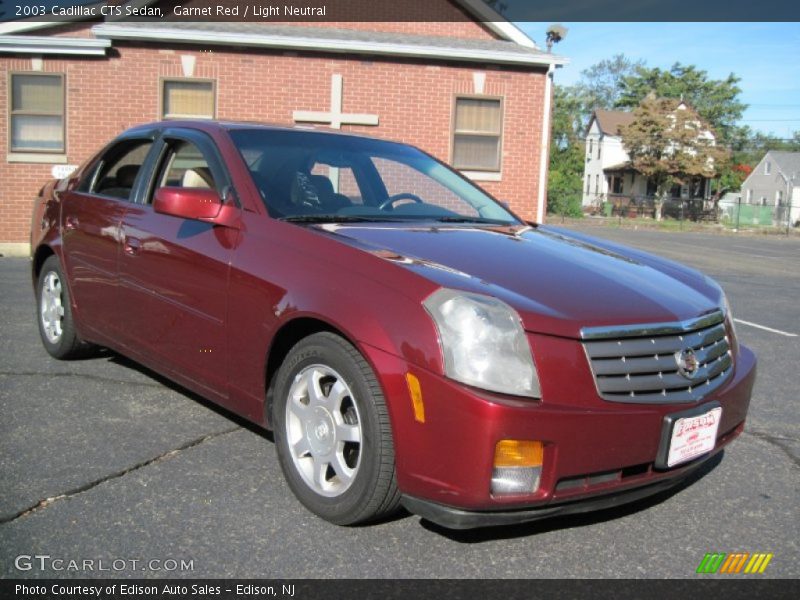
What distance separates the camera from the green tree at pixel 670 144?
4984 centimetres

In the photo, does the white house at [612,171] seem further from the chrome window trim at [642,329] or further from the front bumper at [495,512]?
the front bumper at [495,512]

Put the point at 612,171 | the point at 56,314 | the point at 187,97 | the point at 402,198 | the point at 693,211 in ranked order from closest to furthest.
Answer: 1. the point at 402,198
2. the point at 56,314
3. the point at 187,97
4. the point at 693,211
5. the point at 612,171

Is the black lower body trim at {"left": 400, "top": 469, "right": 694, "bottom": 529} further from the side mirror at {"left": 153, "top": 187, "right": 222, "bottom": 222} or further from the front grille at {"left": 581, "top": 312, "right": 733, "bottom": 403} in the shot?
the side mirror at {"left": 153, "top": 187, "right": 222, "bottom": 222}

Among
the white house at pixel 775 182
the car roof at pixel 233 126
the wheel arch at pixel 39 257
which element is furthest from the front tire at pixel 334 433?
the white house at pixel 775 182

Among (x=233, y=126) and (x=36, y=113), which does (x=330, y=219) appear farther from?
(x=36, y=113)

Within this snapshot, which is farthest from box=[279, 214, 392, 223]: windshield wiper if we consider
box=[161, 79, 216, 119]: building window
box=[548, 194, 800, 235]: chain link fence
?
box=[548, 194, 800, 235]: chain link fence

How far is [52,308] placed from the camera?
5.46m

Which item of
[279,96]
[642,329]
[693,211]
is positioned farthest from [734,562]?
[693,211]

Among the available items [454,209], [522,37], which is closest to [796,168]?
[522,37]

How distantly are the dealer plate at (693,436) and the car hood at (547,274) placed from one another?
38 cm

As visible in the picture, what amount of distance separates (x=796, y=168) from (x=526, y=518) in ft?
232

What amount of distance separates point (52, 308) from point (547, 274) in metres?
3.74

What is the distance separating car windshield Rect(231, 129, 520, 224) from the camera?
12.4 feet

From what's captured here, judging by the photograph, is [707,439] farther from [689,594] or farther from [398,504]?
[398,504]
